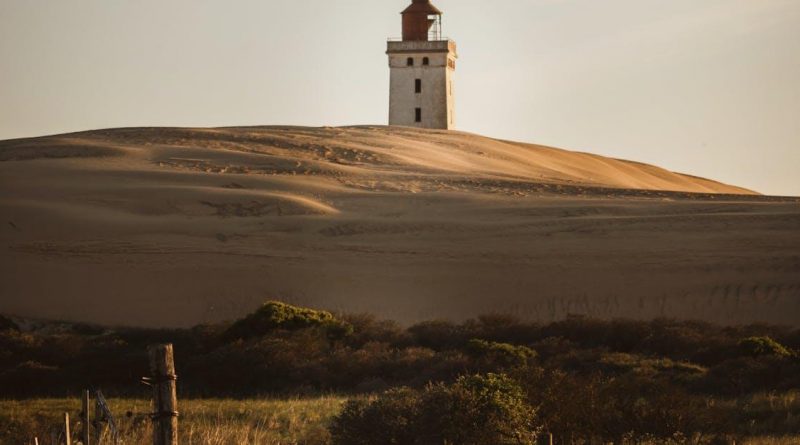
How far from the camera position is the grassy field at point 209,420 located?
56.6ft

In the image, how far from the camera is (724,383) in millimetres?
22469

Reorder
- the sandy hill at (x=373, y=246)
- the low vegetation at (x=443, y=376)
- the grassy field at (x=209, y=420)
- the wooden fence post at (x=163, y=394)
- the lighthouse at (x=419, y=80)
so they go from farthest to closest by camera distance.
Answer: the lighthouse at (x=419, y=80) < the sandy hill at (x=373, y=246) < the grassy field at (x=209, y=420) < the low vegetation at (x=443, y=376) < the wooden fence post at (x=163, y=394)

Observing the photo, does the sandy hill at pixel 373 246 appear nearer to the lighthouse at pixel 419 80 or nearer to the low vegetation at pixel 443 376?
the low vegetation at pixel 443 376

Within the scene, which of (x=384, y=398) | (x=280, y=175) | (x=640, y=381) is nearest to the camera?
(x=384, y=398)

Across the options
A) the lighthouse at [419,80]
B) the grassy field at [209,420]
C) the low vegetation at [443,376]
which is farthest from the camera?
the lighthouse at [419,80]

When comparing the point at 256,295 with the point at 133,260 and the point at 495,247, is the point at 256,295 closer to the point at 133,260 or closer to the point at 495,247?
the point at 133,260

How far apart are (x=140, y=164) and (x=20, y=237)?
1441 cm

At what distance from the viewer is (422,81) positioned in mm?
78500

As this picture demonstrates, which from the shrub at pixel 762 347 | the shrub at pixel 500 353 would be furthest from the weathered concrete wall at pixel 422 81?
the shrub at pixel 762 347

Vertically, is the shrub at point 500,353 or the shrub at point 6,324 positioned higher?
the shrub at point 500,353

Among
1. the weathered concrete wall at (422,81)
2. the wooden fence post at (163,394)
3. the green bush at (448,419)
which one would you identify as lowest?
the green bush at (448,419)

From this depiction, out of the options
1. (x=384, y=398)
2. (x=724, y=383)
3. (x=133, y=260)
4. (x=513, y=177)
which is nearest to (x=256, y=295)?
(x=133, y=260)

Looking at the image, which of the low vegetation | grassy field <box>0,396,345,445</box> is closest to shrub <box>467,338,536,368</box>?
the low vegetation

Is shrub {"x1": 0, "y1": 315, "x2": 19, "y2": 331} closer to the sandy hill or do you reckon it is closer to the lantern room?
the sandy hill
